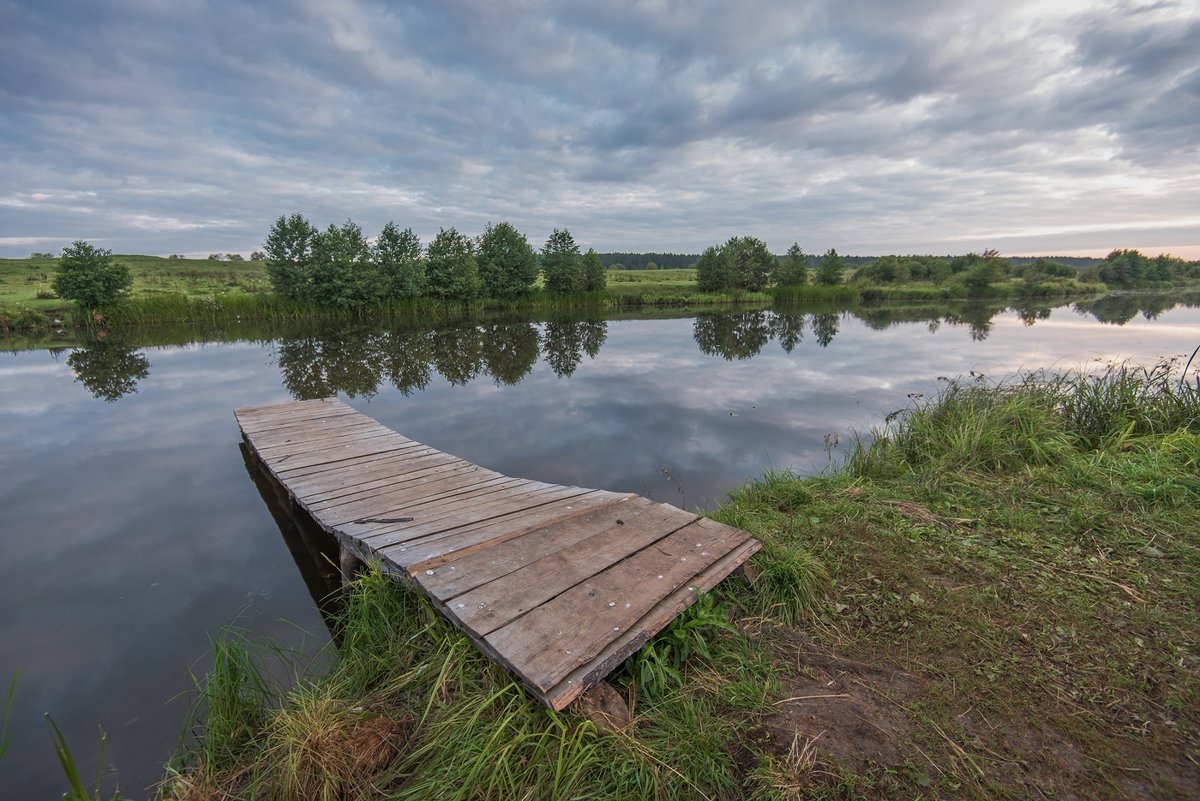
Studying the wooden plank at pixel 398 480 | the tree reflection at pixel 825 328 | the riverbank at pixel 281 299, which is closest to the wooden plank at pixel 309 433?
the wooden plank at pixel 398 480

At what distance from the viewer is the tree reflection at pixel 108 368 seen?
11.7 metres

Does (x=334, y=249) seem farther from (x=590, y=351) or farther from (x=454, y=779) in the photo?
(x=454, y=779)

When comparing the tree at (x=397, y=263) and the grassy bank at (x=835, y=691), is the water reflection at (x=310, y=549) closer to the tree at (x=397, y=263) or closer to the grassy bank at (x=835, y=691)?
the grassy bank at (x=835, y=691)

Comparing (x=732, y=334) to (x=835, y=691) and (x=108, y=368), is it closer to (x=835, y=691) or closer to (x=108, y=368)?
(x=835, y=691)

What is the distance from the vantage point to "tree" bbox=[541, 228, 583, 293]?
36281 millimetres

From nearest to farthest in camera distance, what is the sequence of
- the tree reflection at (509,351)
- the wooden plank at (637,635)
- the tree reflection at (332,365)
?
the wooden plank at (637,635) → the tree reflection at (332,365) → the tree reflection at (509,351)

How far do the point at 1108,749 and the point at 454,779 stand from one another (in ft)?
8.80

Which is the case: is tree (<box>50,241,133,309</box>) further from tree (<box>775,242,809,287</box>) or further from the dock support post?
tree (<box>775,242,809,287</box>)

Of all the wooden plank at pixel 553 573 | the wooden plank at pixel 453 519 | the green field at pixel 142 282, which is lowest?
the wooden plank at pixel 453 519

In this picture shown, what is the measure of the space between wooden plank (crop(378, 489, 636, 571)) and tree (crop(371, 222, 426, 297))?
87.3 ft

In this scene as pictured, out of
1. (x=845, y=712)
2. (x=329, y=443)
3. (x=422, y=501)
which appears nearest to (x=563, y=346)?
(x=329, y=443)

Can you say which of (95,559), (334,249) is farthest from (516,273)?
(95,559)

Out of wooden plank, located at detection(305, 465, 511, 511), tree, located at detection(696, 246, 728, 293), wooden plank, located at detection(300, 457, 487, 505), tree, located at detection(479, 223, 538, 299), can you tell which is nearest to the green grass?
wooden plank, located at detection(305, 465, 511, 511)

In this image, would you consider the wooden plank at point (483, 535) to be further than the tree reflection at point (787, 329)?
No
